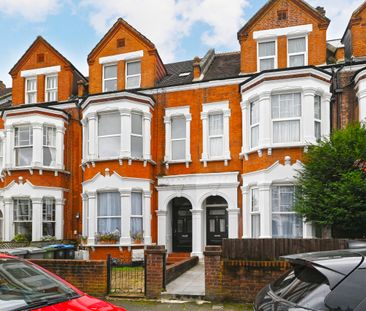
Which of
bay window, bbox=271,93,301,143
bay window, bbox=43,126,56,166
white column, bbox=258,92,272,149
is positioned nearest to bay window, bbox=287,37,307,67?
bay window, bbox=271,93,301,143

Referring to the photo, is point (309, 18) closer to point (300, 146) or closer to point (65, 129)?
point (300, 146)

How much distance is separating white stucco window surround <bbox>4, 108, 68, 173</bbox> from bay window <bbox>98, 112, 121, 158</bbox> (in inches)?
113

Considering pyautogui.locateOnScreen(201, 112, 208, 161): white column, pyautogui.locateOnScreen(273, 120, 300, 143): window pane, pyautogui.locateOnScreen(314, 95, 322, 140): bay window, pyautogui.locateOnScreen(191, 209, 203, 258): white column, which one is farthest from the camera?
pyautogui.locateOnScreen(201, 112, 208, 161): white column

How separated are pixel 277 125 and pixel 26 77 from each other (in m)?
13.1

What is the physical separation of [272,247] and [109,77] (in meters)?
12.8

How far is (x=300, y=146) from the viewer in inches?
574

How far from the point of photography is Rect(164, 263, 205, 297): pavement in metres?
9.77

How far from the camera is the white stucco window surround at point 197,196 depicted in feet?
54.6

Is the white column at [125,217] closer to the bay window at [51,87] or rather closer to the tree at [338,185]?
the tree at [338,185]

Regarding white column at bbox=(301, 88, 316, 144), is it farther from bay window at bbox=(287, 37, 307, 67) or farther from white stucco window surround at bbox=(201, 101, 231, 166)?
white stucco window surround at bbox=(201, 101, 231, 166)

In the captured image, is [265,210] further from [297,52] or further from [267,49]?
[267,49]

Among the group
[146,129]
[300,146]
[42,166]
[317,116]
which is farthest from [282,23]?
[42,166]

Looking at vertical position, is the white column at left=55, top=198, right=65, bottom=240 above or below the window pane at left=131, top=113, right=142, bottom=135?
below

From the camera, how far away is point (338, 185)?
37.5 ft
